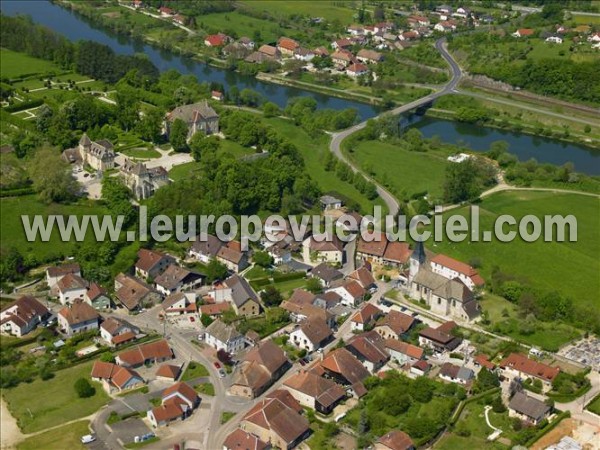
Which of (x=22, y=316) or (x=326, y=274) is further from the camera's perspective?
(x=326, y=274)

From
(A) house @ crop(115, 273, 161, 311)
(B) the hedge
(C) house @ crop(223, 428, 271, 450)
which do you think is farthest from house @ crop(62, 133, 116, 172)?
(C) house @ crop(223, 428, 271, 450)

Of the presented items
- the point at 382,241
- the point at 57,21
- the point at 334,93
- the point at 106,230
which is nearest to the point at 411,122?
the point at 334,93

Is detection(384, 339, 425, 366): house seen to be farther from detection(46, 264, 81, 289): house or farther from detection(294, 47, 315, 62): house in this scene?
detection(294, 47, 315, 62): house

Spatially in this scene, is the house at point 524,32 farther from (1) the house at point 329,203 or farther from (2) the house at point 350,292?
(2) the house at point 350,292

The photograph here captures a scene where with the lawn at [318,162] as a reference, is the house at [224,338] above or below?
below

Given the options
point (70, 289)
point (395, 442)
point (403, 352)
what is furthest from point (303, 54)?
point (395, 442)

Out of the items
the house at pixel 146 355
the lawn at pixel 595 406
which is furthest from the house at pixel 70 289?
the lawn at pixel 595 406

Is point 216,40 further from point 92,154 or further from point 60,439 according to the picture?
point 60,439
